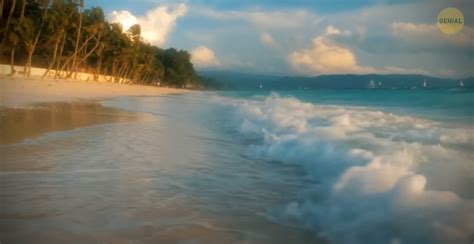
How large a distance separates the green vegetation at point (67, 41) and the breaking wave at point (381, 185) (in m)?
24.6

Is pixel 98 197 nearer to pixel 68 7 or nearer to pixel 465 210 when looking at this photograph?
pixel 465 210

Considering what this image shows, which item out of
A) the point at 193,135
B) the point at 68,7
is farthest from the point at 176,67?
the point at 193,135

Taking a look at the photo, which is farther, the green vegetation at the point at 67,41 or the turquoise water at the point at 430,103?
the green vegetation at the point at 67,41

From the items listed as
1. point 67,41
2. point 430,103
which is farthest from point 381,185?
point 67,41

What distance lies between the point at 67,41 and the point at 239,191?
37165 mm

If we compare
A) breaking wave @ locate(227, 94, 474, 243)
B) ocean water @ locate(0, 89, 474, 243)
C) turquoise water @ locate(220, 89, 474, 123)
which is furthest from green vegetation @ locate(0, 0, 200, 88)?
breaking wave @ locate(227, 94, 474, 243)

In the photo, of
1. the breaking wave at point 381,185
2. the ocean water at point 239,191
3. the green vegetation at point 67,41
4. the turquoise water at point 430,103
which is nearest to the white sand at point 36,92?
the green vegetation at point 67,41

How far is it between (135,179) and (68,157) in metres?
1.31

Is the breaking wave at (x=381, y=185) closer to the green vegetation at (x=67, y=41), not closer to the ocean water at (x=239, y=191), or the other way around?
the ocean water at (x=239, y=191)

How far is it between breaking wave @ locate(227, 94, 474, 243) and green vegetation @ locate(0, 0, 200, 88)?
24.6m

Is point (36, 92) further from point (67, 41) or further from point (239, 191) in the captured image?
point (67, 41)

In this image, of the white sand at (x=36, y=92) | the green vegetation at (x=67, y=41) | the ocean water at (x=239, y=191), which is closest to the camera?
the ocean water at (x=239, y=191)

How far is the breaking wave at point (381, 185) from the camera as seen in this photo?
8.96 ft

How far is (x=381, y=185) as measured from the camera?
11.4ft
